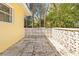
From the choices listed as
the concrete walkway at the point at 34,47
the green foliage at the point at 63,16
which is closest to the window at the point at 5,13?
the concrete walkway at the point at 34,47

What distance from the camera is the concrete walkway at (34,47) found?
4.73 metres

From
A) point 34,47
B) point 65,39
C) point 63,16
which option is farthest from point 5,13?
point 65,39

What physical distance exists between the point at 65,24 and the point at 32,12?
0.81 m

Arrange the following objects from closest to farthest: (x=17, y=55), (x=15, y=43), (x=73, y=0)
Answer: (x=73, y=0) → (x=17, y=55) → (x=15, y=43)

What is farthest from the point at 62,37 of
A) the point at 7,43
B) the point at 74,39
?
the point at 7,43

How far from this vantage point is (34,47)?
4883mm

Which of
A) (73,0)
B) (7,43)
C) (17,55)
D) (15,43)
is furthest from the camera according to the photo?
(15,43)

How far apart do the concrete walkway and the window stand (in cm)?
67

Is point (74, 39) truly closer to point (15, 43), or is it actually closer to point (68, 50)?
point (68, 50)

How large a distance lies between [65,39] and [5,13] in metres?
1.57

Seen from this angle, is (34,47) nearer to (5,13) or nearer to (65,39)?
(65,39)

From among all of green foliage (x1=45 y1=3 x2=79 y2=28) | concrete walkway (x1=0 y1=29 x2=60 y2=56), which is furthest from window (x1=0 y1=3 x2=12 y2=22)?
green foliage (x1=45 y1=3 x2=79 y2=28)

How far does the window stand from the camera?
4801 mm

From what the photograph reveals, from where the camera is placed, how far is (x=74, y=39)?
186 inches
